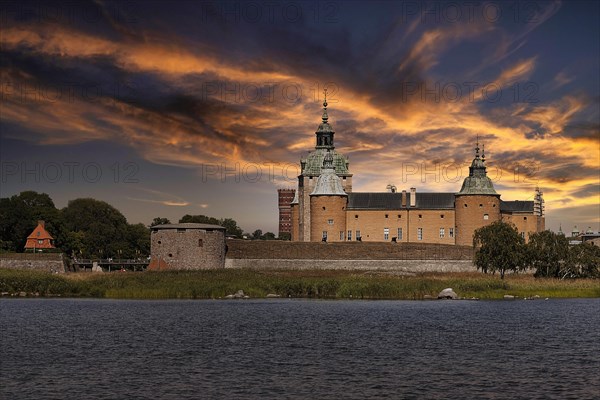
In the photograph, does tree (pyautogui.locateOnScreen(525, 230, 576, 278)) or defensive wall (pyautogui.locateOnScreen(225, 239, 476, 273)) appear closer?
tree (pyautogui.locateOnScreen(525, 230, 576, 278))

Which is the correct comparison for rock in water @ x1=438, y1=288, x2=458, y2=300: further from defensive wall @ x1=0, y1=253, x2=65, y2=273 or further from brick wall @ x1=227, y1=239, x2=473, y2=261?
defensive wall @ x1=0, y1=253, x2=65, y2=273

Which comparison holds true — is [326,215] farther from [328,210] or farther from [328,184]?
[328,184]

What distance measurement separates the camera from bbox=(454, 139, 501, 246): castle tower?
80.5 metres

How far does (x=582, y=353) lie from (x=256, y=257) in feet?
148

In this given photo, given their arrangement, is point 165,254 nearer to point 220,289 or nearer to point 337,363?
point 220,289

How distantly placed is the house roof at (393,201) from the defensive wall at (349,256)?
12.9m

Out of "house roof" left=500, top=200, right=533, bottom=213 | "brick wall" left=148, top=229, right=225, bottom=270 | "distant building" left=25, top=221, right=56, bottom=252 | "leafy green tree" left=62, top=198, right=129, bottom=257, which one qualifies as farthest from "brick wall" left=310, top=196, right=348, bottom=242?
"distant building" left=25, top=221, right=56, bottom=252

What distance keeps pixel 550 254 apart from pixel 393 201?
28.7m

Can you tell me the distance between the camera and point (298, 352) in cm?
2695

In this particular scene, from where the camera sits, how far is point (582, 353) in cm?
2702

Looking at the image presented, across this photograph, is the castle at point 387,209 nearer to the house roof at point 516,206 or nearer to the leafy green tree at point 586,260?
the house roof at point 516,206

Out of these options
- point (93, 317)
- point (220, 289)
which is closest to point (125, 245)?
point (220, 289)

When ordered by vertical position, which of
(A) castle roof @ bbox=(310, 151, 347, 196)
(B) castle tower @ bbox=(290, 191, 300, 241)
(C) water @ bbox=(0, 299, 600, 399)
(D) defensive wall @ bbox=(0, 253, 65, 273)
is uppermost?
(A) castle roof @ bbox=(310, 151, 347, 196)

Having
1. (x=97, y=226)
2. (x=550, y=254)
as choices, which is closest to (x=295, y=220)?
(x=97, y=226)
